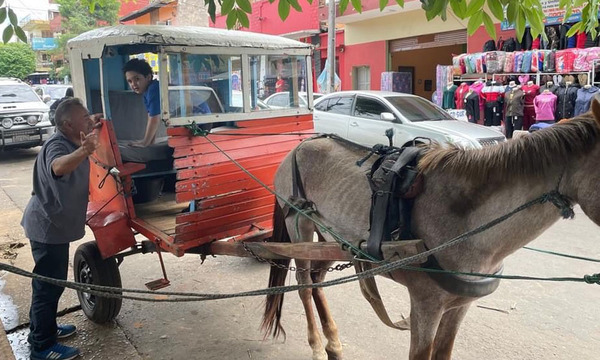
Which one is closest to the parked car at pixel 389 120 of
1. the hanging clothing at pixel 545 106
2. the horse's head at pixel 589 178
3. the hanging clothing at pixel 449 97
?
the hanging clothing at pixel 545 106

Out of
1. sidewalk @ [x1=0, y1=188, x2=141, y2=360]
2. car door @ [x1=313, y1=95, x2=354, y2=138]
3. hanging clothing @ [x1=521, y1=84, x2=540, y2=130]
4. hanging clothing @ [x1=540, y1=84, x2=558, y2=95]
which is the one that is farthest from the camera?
hanging clothing @ [x1=521, y1=84, x2=540, y2=130]

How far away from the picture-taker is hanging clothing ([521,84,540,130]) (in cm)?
1050

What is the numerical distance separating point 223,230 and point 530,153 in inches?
87.1

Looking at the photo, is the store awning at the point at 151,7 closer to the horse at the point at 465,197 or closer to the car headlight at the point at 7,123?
the car headlight at the point at 7,123

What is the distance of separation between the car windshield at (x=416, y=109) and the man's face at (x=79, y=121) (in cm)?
704

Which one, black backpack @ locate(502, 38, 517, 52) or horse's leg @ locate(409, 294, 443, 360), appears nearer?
horse's leg @ locate(409, 294, 443, 360)

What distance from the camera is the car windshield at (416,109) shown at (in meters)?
9.42

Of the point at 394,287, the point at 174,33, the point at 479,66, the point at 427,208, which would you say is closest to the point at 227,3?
the point at 174,33

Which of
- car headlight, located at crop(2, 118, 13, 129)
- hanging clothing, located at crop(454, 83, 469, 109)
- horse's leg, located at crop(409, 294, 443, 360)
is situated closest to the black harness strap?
horse's leg, located at crop(409, 294, 443, 360)

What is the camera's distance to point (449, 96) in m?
12.6

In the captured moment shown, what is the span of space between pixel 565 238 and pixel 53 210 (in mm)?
5352

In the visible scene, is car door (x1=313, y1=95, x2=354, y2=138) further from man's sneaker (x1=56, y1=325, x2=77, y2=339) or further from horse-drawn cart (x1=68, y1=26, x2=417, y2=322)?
man's sneaker (x1=56, y1=325, x2=77, y2=339)

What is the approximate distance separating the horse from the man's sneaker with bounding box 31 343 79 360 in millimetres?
1714

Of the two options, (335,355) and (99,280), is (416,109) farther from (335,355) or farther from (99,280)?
(99,280)
